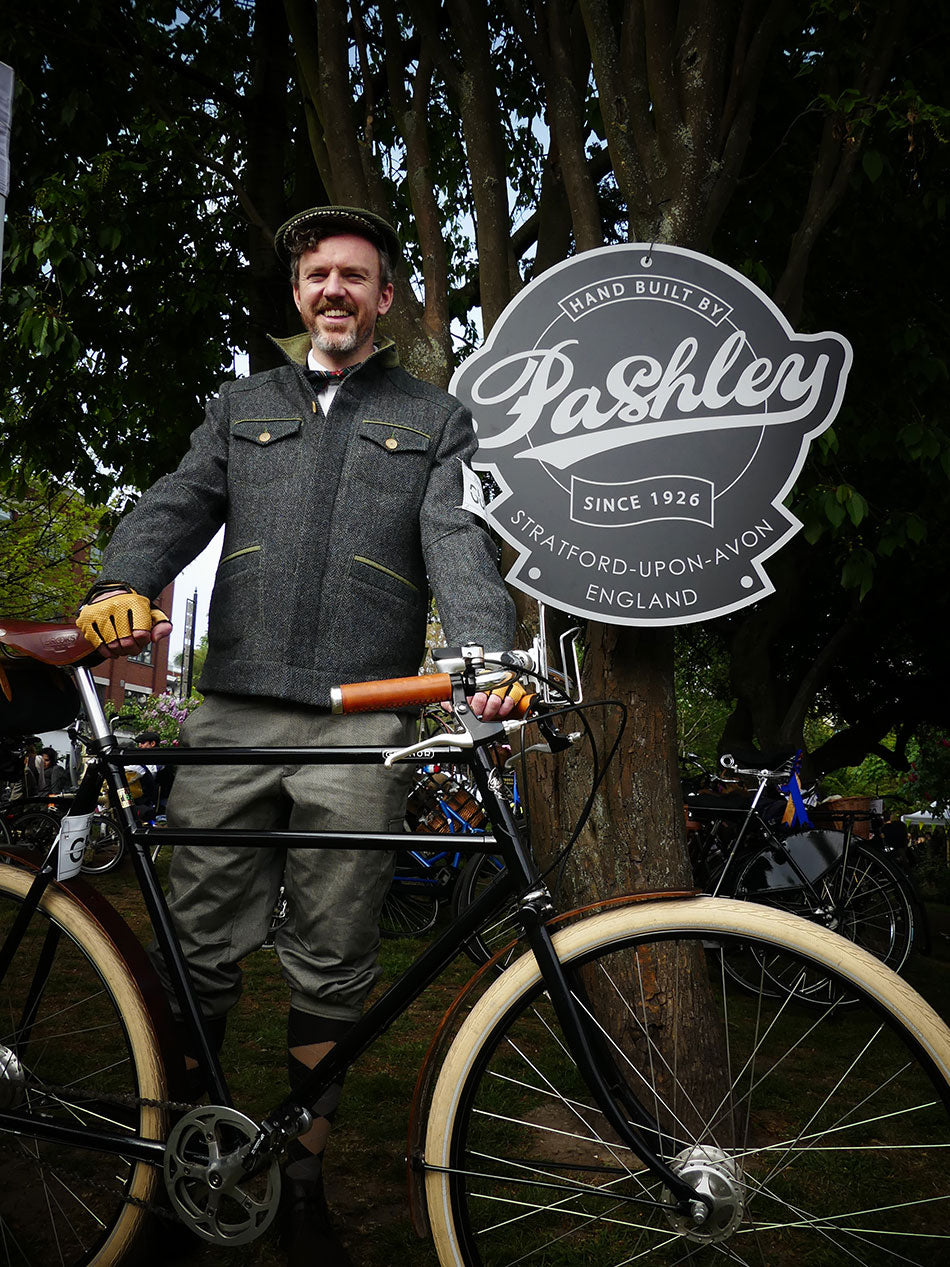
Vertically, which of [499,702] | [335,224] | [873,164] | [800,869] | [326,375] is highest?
[873,164]

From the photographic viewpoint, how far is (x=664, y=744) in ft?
10.3

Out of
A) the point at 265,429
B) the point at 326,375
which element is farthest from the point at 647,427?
the point at 265,429

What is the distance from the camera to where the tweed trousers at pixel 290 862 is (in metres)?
2.18

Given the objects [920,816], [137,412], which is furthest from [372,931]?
[920,816]

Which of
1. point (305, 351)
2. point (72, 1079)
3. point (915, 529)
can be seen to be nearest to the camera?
point (72, 1079)

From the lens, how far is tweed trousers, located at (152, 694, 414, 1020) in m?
2.18

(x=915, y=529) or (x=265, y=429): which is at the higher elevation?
(x=915, y=529)

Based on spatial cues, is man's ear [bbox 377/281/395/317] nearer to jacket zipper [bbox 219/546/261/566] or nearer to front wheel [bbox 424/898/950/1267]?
jacket zipper [bbox 219/546/261/566]

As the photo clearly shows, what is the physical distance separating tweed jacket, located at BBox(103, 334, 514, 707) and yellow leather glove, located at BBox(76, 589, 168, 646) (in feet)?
0.35

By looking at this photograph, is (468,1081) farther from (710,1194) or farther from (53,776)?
(53,776)

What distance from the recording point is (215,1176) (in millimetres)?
1890

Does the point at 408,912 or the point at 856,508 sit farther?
the point at 408,912

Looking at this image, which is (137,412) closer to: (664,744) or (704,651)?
(664,744)

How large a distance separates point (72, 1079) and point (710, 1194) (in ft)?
4.46
